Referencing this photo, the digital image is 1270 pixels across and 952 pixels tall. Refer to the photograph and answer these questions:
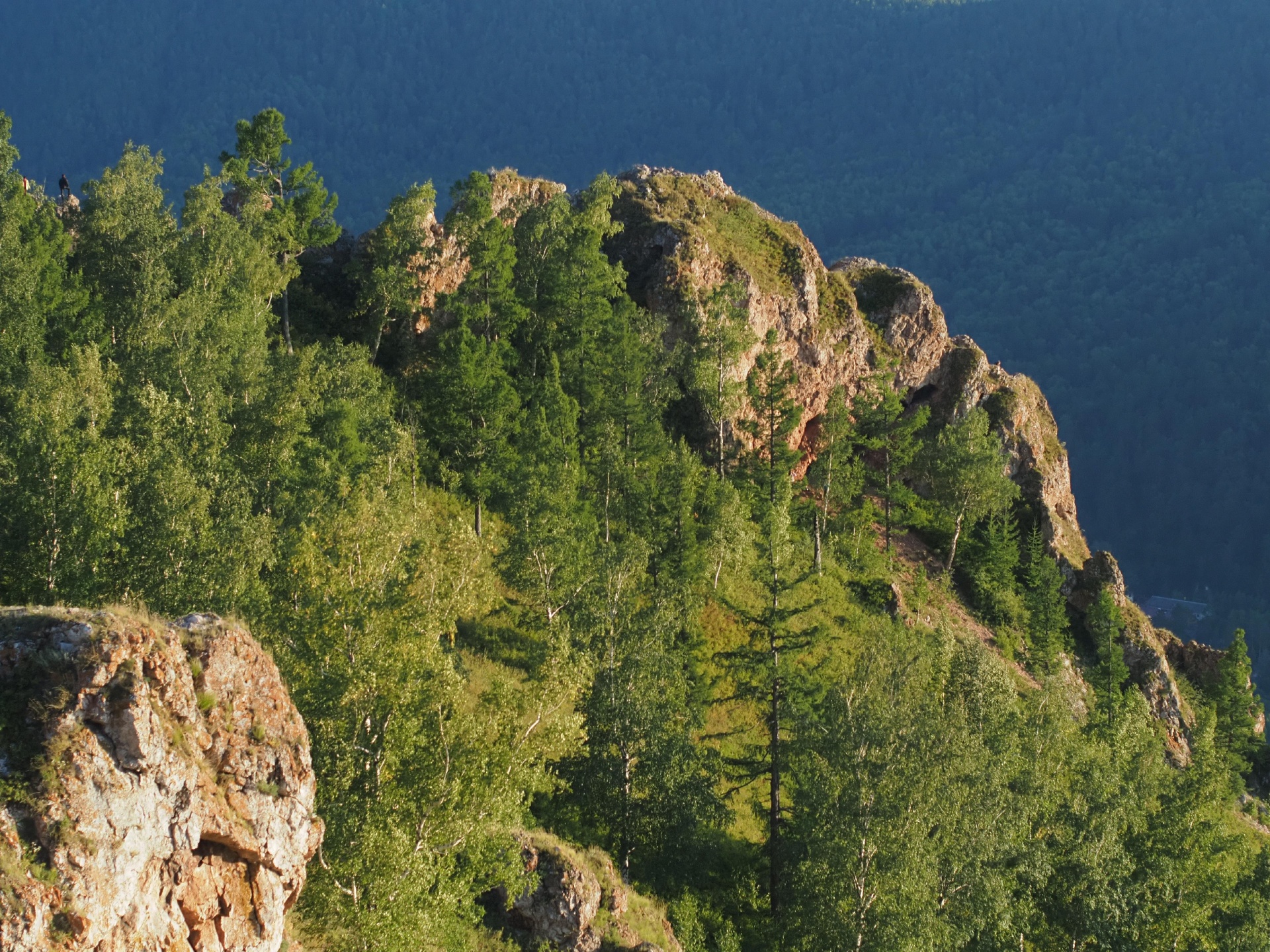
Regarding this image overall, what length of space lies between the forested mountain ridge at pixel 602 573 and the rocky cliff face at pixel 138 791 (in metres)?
0.13

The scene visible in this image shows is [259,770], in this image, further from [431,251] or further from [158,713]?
[431,251]

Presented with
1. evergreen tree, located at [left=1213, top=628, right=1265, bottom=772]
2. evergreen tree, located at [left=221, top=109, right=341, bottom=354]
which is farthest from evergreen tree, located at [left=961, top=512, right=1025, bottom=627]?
evergreen tree, located at [left=221, top=109, right=341, bottom=354]

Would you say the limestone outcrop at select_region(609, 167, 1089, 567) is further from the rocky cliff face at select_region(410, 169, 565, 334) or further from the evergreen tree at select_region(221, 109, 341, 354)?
the evergreen tree at select_region(221, 109, 341, 354)

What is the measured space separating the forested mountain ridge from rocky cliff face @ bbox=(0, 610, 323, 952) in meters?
0.13

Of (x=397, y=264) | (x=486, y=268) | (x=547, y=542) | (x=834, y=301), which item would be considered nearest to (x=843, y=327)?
(x=834, y=301)

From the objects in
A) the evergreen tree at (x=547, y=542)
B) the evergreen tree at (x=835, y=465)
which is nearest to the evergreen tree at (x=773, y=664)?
the evergreen tree at (x=547, y=542)

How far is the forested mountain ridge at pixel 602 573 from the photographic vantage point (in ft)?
82.2

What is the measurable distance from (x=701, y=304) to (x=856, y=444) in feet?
47.1

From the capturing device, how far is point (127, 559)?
88.4 feet

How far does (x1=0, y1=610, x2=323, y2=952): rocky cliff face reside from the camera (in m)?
14.2

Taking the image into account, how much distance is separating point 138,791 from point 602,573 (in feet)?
72.9

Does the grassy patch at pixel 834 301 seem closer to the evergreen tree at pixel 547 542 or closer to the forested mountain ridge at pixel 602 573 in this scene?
the forested mountain ridge at pixel 602 573

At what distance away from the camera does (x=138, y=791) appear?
49.9 ft

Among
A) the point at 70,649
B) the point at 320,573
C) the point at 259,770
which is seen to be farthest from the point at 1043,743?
Result: the point at 70,649
